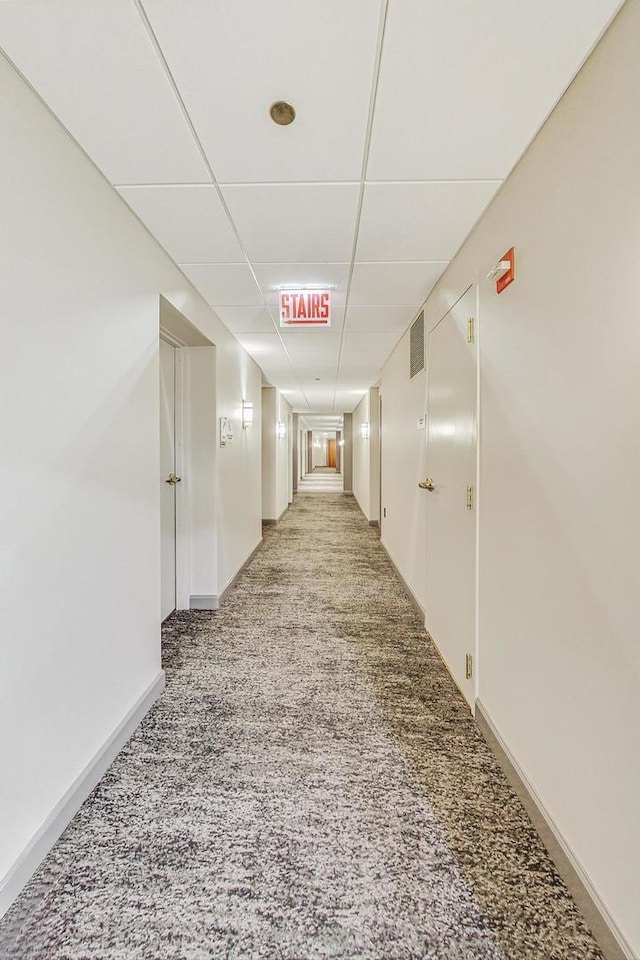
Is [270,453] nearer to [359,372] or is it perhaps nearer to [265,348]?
[359,372]

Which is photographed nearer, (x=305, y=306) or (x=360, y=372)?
(x=305, y=306)

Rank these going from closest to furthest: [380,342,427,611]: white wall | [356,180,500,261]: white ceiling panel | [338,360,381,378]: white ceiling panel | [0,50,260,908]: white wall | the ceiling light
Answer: [0,50,260,908]: white wall < the ceiling light < [356,180,500,261]: white ceiling panel < [380,342,427,611]: white wall < [338,360,381,378]: white ceiling panel

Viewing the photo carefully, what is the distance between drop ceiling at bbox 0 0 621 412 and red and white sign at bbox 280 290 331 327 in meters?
0.63

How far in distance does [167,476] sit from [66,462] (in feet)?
6.94

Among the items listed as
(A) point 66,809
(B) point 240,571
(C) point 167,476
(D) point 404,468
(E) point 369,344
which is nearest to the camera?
(A) point 66,809

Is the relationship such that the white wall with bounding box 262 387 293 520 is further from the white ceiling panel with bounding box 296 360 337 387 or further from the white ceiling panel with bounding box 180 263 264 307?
the white ceiling panel with bounding box 180 263 264 307

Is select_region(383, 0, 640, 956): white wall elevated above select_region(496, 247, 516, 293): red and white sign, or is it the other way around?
select_region(496, 247, 516, 293): red and white sign

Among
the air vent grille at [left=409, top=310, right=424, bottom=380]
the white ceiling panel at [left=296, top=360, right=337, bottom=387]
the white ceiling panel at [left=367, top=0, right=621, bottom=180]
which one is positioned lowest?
the air vent grille at [left=409, top=310, right=424, bottom=380]

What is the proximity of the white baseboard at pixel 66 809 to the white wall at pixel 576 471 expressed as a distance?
70.0 inches

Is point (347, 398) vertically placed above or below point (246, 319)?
above

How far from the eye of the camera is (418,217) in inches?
90.2

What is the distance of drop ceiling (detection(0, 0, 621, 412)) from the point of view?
1.27 meters

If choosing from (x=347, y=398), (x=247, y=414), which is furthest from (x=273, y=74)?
(x=347, y=398)

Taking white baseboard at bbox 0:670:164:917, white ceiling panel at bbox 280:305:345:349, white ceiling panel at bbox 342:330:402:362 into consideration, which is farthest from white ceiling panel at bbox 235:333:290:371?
white baseboard at bbox 0:670:164:917
